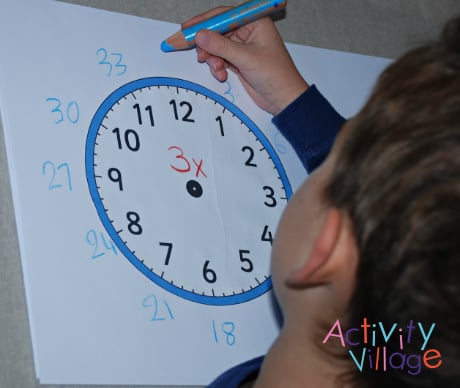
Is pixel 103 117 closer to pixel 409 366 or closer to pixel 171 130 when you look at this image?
pixel 171 130

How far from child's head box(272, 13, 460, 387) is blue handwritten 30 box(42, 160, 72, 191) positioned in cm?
21

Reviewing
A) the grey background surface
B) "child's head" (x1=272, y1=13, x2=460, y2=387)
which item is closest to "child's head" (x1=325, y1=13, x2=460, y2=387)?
"child's head" (x1=272, y1=13, x2=460, y2=387)

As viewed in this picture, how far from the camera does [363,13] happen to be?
104cm

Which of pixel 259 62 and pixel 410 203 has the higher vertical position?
pixel 259 62

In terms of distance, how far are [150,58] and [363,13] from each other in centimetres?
34

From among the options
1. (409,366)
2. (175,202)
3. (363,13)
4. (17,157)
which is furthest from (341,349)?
(363,13)

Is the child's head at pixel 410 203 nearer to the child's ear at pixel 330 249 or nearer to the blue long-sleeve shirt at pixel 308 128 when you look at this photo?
the child's ear at pixel 330 249

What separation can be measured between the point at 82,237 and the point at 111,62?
189mm

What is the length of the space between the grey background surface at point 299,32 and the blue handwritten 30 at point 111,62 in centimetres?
6

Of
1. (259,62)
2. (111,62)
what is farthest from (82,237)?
(259,62)

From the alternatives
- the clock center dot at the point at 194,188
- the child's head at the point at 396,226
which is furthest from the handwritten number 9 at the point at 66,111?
the child's head at the point at 396,226

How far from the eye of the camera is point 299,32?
0.97m

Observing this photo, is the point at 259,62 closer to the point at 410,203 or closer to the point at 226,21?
the point at 226,21

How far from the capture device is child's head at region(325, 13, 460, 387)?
0.56m
